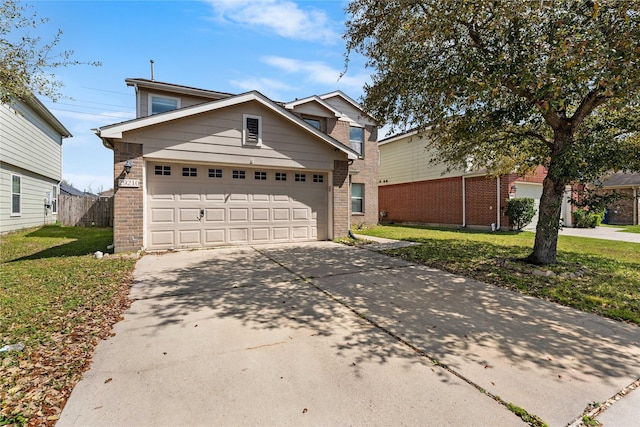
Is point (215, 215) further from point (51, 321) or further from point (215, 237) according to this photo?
point (51, 321)

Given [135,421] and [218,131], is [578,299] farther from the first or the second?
[218,131]

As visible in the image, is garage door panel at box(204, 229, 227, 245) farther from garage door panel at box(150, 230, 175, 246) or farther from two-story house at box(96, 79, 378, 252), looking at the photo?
garage door panel at box(150, 230, 175, 246)

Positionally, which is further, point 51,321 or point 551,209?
point 551,209

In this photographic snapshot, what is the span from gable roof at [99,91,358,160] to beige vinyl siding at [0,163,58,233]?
7087mm

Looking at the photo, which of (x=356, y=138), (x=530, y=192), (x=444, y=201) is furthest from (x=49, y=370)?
(x=530, y=192)

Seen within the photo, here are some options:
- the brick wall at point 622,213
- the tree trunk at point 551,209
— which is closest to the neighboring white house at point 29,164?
the tree trunk at point 551,209

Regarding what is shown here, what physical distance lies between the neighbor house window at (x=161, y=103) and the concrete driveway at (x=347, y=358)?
29.3 ft

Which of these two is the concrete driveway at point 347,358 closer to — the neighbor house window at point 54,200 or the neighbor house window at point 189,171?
the neighbor house window at point 189,171

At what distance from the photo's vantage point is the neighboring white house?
11703 millimetres

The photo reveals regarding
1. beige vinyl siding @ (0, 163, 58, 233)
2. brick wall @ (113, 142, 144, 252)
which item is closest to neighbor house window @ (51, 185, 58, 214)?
beige vinyl siding @ (0, 163, 58, 233)

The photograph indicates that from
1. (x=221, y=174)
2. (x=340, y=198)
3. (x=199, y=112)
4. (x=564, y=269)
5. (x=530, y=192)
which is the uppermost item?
(x=199, y=112)

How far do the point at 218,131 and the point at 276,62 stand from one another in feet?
9.86

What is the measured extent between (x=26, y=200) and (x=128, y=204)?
32.3 feet

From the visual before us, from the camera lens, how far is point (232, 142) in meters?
9.12
